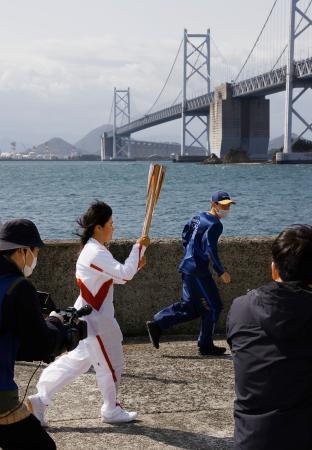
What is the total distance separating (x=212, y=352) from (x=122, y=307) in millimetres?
867

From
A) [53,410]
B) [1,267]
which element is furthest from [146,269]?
[1,267]

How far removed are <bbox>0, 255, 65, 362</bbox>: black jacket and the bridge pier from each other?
82.2 m

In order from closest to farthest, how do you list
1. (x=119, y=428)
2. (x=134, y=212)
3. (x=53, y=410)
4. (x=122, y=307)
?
(x=119, y=428) < (x=53, y=410) < (x=122, y=307) < (x=134, y=212)

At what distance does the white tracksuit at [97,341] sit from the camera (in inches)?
149

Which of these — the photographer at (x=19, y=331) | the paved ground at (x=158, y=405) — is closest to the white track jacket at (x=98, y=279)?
the paved ground at (x=158, y=405)

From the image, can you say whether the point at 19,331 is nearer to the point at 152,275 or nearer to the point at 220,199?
the point at 220,199

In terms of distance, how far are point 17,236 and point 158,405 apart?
195 centimetres

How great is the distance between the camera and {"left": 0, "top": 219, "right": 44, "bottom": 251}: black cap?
2525 millimetres

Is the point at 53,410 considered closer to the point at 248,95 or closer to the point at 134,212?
the point at 134,212

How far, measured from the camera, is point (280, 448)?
2.23m

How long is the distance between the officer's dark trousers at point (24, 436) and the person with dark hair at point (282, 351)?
722mm

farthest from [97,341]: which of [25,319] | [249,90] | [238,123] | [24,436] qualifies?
[238,123]

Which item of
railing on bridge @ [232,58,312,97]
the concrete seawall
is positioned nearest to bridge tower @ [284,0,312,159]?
railing on bridge @ [232,58,312,97]

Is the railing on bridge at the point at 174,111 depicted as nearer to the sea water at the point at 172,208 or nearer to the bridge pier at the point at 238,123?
the bridge pier at the point at 238,123
